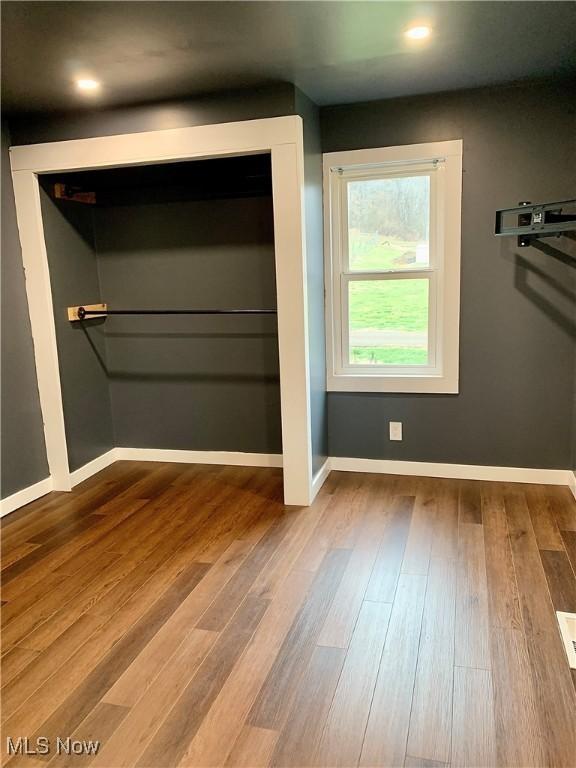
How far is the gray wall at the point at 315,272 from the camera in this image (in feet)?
10.6

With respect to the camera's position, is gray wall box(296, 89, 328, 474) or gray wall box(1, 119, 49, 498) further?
gray wall box(1, 119, 49, 498)

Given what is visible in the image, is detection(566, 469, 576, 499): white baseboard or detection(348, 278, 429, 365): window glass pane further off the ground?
detection(348, 278, 429, 365): window glass pane

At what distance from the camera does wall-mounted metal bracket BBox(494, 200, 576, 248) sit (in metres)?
2.75

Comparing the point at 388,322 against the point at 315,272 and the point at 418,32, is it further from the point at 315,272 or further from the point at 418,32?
the point at 418,32

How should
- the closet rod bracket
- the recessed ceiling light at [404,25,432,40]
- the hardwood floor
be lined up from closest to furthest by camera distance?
the hardwood floor < the recessed ceiling light at [404,25,432,40] < the closet rod bracket

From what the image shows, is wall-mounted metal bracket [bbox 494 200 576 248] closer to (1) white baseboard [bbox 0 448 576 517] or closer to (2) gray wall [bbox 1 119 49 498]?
(1) white baseboard [bbox 0 448 576 517]

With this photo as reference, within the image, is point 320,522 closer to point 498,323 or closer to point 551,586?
point 551,586

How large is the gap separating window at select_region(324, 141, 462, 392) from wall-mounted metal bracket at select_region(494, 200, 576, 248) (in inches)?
13.2

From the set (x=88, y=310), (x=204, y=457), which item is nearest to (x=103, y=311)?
(x=88, y=310)

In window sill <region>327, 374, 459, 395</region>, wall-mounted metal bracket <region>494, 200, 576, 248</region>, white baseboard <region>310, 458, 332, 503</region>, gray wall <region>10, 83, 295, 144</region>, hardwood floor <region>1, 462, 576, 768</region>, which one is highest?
gray wall <region>10, 83, 295, 144</region>

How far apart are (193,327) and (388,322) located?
138 cm

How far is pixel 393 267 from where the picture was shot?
11.9 feet

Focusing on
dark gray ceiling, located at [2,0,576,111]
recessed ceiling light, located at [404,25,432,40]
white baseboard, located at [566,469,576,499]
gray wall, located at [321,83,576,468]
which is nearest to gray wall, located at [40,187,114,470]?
dark gray ceiling, located at [2,0,576,111]

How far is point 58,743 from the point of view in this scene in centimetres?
171
